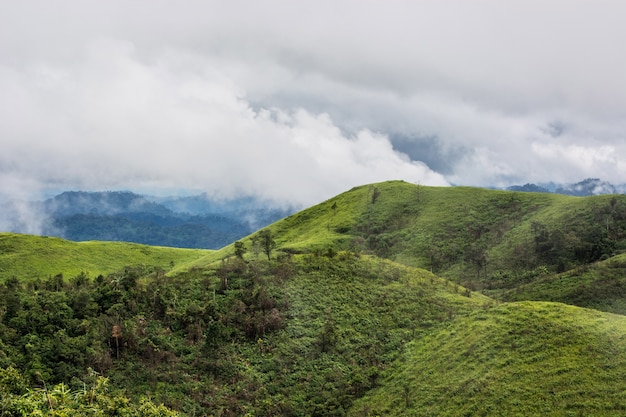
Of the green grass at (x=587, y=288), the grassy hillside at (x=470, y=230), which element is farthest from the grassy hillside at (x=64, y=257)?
the green grass at (x=587, y=288)

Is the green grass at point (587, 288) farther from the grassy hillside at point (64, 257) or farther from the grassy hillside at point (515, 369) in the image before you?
the grassy hillside at point (64, 257)

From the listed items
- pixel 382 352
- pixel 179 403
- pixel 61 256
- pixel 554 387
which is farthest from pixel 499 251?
pixel 61 256

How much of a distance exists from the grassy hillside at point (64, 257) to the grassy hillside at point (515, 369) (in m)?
96.2

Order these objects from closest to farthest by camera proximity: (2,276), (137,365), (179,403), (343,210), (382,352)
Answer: (179,403), (137,365), (382,352), (2,276), (343,210)

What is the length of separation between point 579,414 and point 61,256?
153765 millimetres

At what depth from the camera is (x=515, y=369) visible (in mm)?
43719

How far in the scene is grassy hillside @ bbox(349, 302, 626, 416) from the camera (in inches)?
1496

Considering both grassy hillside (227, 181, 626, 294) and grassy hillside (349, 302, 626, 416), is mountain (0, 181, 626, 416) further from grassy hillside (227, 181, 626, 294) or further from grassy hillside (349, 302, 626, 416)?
grassy hillside (227, 181, 626, 294)

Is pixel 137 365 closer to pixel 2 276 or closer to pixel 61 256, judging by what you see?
pixel 2 276

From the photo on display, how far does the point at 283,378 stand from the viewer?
52.9 m

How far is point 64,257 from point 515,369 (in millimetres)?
146510

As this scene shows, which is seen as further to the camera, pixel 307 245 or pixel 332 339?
pixel 307 245

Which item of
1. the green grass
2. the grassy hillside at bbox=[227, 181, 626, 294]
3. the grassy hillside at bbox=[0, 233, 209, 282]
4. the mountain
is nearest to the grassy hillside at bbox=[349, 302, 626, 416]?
the mountain

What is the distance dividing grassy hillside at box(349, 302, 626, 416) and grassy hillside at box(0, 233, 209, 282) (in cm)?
9621
